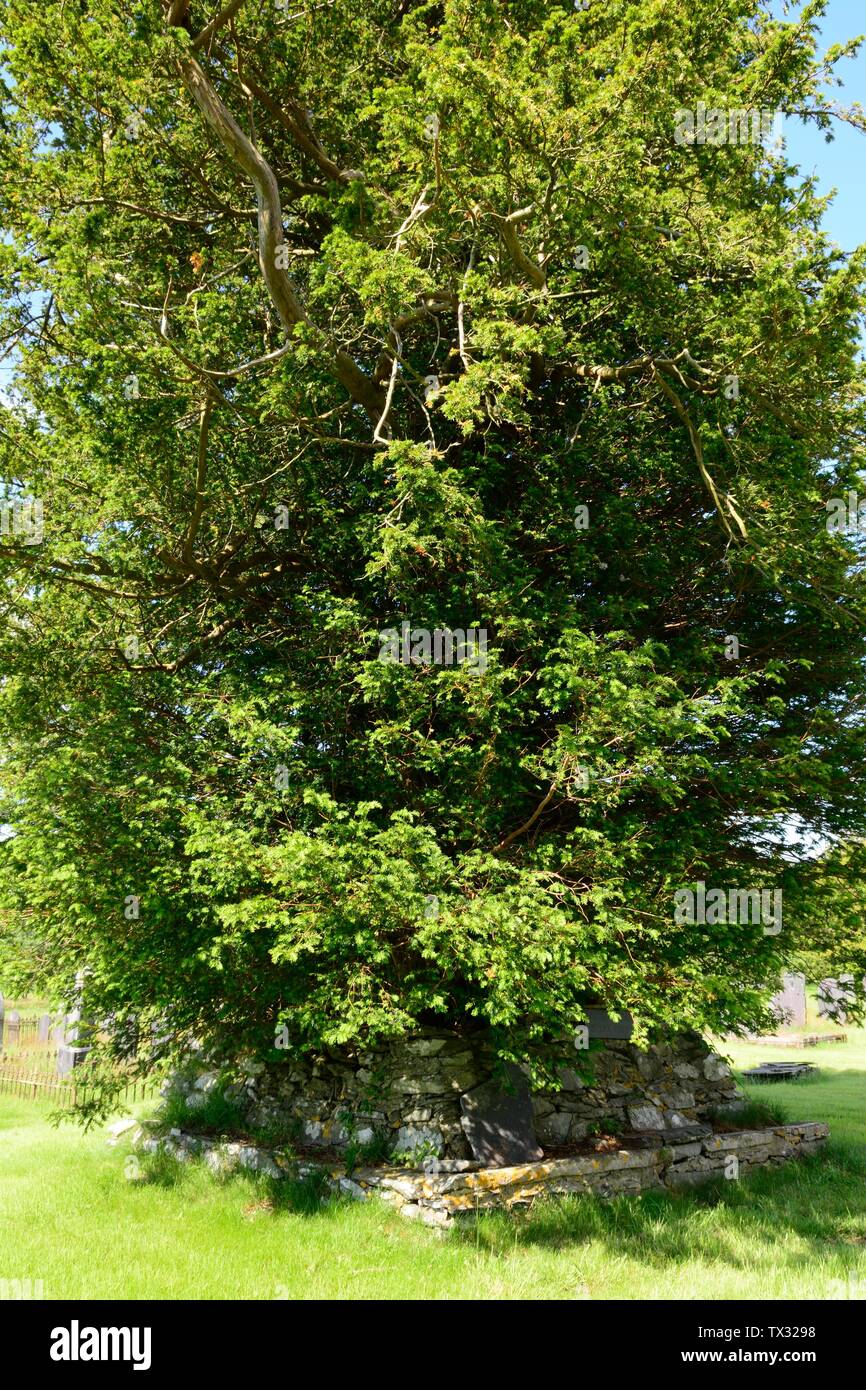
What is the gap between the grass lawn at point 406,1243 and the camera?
19.8 feet

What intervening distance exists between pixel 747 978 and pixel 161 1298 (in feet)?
17.3

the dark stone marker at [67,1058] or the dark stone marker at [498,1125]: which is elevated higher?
the dark stone marker at [498,1125]

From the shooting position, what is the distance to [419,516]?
7.86m

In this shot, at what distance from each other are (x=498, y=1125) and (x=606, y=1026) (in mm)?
2267

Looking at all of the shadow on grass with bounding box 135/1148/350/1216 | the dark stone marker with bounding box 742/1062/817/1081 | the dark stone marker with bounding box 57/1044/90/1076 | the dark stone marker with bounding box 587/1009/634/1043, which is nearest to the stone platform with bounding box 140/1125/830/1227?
the shadow on grass with bounding box 135/1148/350/1216

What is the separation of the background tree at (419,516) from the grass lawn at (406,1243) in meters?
1.45

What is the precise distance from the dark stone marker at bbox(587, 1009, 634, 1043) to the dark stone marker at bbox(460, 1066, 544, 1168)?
4.84 feet

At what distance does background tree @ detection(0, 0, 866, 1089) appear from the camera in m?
6.92

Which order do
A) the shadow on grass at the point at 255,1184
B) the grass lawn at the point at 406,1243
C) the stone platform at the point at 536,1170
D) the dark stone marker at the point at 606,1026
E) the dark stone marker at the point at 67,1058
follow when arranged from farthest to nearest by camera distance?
the dark stone marker at the point at 67,1058
the dark stone marker at the point at 606,1026
the shadow on grass at the point at 255,1184
the stone platform at the point at 536,1170
the grass lawn at the point at 406,1243

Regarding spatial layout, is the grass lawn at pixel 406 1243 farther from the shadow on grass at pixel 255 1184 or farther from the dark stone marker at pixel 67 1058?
the dark stone marker at pixel 67 1058

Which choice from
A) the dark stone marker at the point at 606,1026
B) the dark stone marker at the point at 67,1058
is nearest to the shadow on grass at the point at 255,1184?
the dark stone marker at the point at 606,1026

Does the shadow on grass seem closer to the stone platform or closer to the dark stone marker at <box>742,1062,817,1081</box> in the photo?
the stone platform

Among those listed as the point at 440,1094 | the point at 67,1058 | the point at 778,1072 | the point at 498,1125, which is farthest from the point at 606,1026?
the point at 778,1072

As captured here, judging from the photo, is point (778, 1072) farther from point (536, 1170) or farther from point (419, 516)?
point (419, 516)
